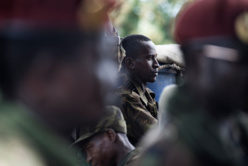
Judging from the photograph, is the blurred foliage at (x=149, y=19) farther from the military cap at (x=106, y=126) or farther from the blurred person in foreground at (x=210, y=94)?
the blurred person in foreground at (x=210, y=94)

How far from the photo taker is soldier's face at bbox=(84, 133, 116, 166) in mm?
2865

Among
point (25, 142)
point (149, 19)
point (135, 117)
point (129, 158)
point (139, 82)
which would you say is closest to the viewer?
point (25, 142)

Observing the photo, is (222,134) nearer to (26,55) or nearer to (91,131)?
(26,55)

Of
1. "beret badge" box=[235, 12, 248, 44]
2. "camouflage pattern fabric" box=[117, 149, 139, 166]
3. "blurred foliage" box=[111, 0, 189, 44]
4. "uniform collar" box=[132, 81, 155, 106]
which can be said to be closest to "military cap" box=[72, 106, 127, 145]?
"camouflage pattern fabric" box=[117, 149, 139, 166]

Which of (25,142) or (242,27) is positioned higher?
(25,142)

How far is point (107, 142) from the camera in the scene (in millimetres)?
2887

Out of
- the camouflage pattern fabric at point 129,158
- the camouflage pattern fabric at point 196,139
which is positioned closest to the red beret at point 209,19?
the camouflage pattern fabric at point 196,139

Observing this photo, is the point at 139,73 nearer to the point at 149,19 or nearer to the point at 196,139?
the point at 196,139

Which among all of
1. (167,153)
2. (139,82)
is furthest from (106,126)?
(139,82)

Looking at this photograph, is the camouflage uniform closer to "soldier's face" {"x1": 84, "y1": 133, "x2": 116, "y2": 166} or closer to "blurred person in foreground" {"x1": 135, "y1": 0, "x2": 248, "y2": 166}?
"soldier's face" {"x1": 84, "y1": 133, "x2": 116, "y2": 166}

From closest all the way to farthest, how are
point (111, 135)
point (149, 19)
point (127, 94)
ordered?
point (111, 135), point (127, 94), point (149, 19)

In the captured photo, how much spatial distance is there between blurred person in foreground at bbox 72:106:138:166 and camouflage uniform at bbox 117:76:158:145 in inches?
44.2

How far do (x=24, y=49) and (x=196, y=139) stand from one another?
689 mm

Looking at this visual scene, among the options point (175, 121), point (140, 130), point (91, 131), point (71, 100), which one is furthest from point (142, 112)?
point (71, 100)
